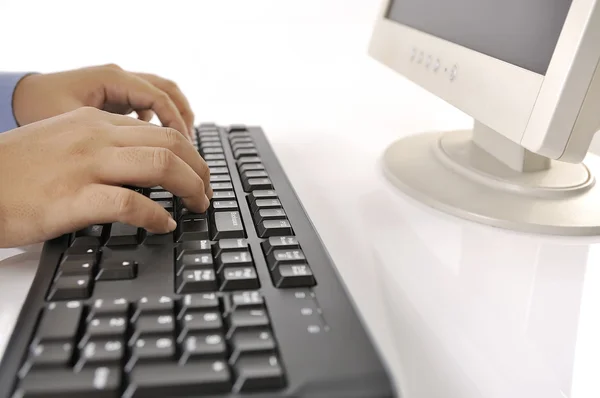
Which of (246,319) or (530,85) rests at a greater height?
(530,85)

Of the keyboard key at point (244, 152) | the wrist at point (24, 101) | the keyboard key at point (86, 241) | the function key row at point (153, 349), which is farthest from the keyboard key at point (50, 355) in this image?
the wrist at point (24, 101)

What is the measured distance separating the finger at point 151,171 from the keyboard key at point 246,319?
0.14m

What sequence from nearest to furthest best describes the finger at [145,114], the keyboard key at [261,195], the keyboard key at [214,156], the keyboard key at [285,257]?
1. the keyboard key at [285,257]
2. the keyboard key at [261,195]
3. the keyboard key at [214,156]
4. the finger at [145,114]

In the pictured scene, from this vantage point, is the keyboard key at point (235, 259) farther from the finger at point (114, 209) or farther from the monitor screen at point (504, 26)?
the monitor screen at point (504, 26)

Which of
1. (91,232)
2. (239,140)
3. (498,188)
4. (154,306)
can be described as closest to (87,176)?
(91,232)

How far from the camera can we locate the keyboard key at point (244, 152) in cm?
57

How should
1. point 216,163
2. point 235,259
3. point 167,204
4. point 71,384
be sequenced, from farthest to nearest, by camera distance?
1. point 216,163
2. point 167,204
3. point 235,259
4. point 71,384

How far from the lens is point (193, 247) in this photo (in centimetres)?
36

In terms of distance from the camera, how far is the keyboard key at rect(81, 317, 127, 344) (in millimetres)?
269

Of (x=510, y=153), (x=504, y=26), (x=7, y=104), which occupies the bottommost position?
(x=7, y=104)

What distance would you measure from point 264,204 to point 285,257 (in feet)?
0.30

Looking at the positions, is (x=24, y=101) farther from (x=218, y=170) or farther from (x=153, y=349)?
(x=153, y=349)

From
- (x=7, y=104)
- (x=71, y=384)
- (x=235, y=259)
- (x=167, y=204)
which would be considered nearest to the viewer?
(x=71, y=384)

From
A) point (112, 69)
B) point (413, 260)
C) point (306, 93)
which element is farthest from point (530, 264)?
point (306, 93)
